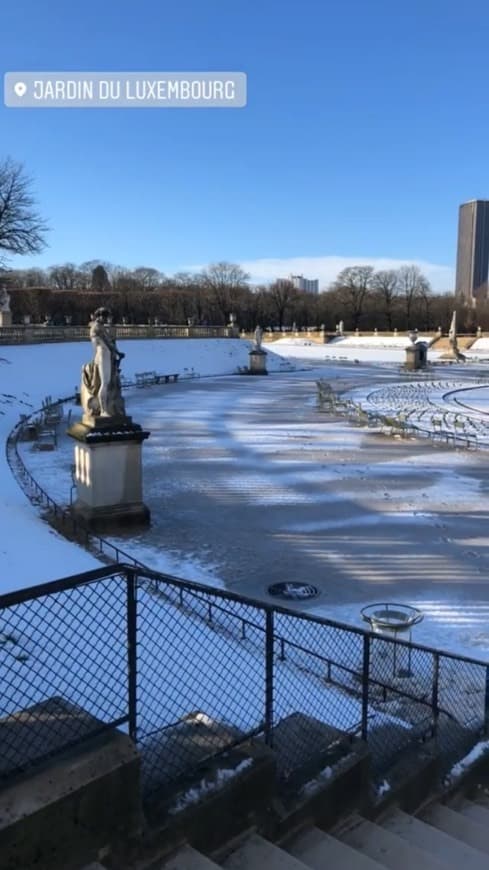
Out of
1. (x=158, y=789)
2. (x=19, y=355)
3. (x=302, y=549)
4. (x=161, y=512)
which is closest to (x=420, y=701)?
(x=158, y=789)

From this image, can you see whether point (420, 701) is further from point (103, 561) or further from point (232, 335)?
point (232, 335)

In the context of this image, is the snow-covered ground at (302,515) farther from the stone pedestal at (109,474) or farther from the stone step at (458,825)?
the stone step at (458,825)

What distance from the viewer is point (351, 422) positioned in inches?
1061

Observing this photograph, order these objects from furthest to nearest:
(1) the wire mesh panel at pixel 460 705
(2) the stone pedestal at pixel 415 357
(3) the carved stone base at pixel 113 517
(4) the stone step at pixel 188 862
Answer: (2) the stone pedestal at pixel 415 357, (3) the carved stone base at pixel 113 517, (1) the wire mesh panel at pixel 460 705, (4) the stone step at pixel 188 862

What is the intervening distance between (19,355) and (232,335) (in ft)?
79.2

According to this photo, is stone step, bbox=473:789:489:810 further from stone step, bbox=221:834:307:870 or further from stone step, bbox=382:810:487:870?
stone step, bbox=221:834:307:870

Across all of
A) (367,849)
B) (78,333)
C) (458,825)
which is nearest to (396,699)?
(458,825)

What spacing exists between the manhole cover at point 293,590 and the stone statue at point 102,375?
5.19 metres

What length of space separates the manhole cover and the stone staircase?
5050mm

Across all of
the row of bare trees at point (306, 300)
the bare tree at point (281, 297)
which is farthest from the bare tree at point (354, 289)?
the bare tree at point (281, 297)

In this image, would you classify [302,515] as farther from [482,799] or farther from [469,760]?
[482,799]

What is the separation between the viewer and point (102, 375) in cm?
1314

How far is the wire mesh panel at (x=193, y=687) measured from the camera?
13.2 feet

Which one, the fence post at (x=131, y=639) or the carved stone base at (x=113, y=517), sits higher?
the fence post at (x=131, y=639)
